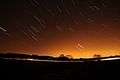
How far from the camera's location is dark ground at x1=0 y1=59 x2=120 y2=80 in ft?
5.68

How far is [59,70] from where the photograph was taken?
176 centimetres

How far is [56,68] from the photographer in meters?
1.75

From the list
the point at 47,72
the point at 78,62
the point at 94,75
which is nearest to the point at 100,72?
the point at 94,75

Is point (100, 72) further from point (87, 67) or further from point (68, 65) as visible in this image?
point (68, 65)

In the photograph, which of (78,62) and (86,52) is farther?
(86,52)

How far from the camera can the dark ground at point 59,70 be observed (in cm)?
173

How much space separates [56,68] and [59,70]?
26 millimetres

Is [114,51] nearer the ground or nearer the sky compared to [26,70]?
nearer the sky

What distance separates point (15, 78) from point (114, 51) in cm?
80

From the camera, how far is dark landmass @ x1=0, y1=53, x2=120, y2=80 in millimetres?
1725

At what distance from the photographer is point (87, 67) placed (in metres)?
1.74

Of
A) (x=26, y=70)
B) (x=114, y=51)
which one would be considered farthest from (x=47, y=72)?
(x=114, y=51)

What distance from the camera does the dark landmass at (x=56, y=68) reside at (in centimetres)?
172

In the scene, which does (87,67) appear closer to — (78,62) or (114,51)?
(78,62)
